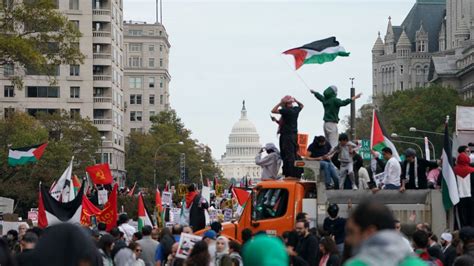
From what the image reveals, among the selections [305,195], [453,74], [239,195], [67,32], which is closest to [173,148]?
[453,74]

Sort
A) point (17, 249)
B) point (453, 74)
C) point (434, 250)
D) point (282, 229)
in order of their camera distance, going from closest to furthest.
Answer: point (434, 250)
point (17, 249)
point (282, 229)
point (453, 74)

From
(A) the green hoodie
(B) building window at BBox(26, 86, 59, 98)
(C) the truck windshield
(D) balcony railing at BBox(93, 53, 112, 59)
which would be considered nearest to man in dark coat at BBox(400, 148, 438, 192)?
(C) the truck windshield

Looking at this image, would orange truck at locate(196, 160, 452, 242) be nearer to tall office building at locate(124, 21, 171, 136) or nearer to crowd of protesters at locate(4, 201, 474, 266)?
crowd of protesters at locate(4, 201, 474, 266)

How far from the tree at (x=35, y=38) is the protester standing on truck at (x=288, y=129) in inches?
713

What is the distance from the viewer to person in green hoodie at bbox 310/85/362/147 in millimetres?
24859

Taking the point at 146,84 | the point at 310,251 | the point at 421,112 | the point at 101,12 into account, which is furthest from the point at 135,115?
the point at 310,251

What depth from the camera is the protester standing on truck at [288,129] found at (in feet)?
80.8

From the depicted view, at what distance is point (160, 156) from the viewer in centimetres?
13800

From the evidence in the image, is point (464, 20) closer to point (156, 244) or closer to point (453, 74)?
point (453, 74)

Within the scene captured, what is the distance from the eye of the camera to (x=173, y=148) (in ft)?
470

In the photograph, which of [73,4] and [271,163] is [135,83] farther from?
[271,163]

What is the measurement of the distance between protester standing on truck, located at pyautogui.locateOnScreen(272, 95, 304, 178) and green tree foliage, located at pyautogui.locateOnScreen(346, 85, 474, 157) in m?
92.0

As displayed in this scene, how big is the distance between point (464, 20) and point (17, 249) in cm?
17404

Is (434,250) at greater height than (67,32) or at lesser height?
lesser
